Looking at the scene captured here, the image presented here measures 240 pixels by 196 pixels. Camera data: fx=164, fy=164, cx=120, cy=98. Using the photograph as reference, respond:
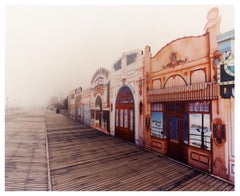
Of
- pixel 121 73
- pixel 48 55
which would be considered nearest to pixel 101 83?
pixel 121 73

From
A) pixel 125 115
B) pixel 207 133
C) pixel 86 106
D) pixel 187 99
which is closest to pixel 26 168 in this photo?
pixel 125 115

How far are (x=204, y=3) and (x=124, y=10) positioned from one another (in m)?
2.09

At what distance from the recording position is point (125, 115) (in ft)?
25.1

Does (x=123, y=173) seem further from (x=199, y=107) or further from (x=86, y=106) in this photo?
(x=86, y=106)

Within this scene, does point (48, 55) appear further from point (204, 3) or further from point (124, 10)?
point (204, 3)

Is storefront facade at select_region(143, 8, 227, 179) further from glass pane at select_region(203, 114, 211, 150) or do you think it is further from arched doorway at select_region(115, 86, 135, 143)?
arched doorway at select_region(115, 86, 135, 143)

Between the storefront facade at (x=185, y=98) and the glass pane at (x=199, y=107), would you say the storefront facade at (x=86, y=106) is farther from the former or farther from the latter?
the glass pane at (x=199, y=107)

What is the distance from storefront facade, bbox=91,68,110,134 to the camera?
364 inches

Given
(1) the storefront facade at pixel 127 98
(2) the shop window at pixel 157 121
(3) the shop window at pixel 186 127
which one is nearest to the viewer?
(3) the shop window at pixel 186 127

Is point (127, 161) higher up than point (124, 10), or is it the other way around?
point (124, 10)

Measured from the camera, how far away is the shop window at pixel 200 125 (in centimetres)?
398

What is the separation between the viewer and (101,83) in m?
10.0

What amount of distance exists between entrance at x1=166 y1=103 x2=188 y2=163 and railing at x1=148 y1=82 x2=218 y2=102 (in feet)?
1.12

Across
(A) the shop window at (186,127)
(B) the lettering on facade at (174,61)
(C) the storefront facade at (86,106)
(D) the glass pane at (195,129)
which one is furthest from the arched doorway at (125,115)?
(C) the storefront facade at (86,106)
